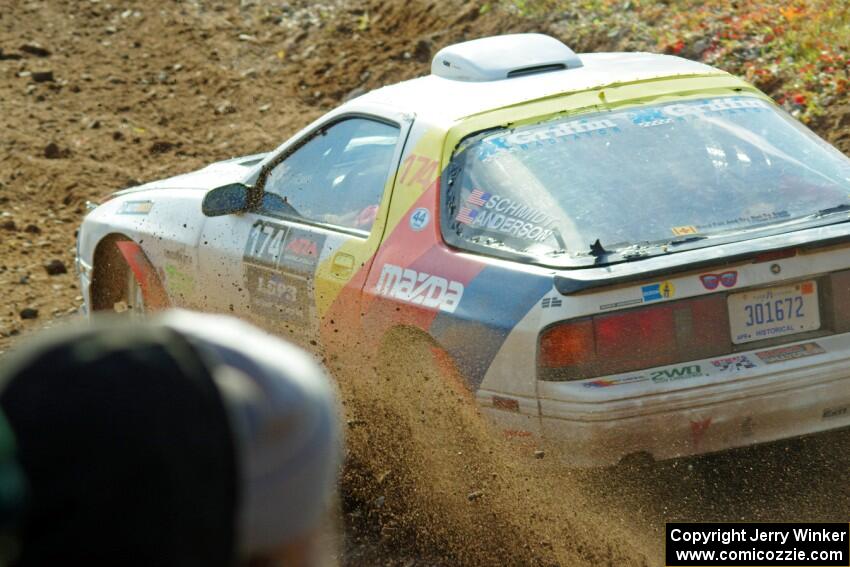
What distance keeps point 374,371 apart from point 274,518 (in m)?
3.44

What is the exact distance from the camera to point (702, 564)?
4309 mm

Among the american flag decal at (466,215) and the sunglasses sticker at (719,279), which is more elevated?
the american flag decal at (466,215)

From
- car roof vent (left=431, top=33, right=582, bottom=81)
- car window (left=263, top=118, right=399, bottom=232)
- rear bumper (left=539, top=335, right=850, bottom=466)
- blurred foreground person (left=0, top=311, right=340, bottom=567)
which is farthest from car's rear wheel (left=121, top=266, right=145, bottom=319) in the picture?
blurred foreground person (left=0, top=311, right=340, bottom=567)

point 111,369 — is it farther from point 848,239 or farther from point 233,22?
point 233,22

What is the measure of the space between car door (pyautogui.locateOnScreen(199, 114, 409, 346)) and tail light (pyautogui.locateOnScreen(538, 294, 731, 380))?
1.00m

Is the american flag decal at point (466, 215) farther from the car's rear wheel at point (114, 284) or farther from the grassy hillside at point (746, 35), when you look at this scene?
the grassy hillside at point (746, 35)

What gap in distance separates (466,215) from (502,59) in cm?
106

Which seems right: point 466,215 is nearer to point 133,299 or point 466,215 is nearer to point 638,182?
point 638,182

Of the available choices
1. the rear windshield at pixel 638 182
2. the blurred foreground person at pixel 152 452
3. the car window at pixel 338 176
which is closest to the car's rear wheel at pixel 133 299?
the car window at pixel 338 176

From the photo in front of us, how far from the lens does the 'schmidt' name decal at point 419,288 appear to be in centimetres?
444

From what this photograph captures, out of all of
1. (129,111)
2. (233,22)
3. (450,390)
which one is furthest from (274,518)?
(233,22)

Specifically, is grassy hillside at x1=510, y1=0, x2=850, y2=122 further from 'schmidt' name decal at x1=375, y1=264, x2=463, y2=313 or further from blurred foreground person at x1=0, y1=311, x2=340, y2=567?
blurred foreground person at x1=0, y1=311, x2=340, y2=567

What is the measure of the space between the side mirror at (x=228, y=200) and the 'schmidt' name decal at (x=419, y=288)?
Result: 1.07 m

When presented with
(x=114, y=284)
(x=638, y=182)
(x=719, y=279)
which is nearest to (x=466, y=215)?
(x=638, y=182)
